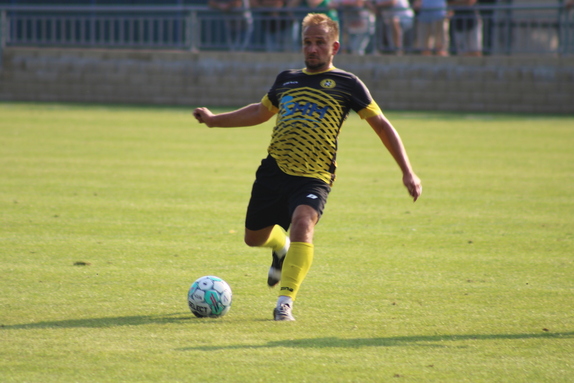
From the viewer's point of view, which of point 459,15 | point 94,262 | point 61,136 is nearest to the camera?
point 94,262

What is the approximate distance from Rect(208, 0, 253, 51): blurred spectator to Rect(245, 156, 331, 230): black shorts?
764 inches

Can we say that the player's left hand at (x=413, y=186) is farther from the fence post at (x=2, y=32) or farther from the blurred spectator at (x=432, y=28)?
the fence post at (x=2, y=32)

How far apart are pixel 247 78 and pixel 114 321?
1978 cm

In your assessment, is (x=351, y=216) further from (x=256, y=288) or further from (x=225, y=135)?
(x=225, y=135)

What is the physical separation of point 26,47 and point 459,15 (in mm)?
13137

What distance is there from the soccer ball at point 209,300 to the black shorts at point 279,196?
695mm

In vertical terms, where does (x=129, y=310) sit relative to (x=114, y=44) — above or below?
above

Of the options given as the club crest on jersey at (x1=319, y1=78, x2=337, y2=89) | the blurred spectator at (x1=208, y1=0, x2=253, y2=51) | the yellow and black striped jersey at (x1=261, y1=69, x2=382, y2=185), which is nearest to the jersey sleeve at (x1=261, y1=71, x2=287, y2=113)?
the yellow and black striped jersey at (x1=261, y1=69, x2=382, y2=185)

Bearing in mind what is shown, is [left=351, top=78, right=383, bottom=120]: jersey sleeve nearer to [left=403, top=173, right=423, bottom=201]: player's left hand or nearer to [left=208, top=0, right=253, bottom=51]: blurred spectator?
[left=403, top=173, right=423, bottom=201]: player's left hand

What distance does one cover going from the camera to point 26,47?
26.2 meters

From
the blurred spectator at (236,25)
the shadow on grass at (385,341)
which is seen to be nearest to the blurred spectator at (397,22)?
the blurred spectator at (236,25)

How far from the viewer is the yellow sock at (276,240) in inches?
245

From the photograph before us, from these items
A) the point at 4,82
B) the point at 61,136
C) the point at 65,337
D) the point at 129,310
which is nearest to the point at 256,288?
the point at 129,310

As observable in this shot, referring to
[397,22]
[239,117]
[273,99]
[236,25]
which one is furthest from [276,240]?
[236,25]
